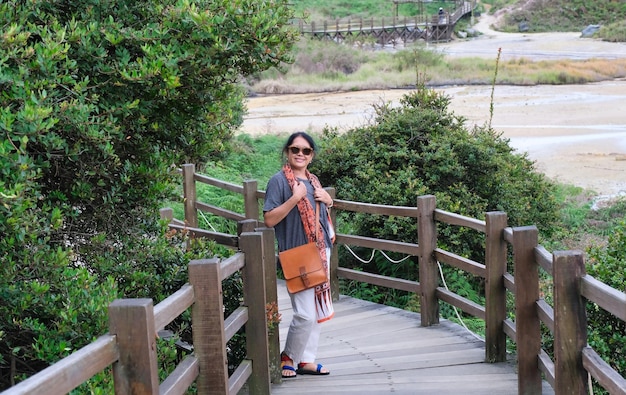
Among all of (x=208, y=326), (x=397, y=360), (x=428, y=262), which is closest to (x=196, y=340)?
(x=208, y=326)

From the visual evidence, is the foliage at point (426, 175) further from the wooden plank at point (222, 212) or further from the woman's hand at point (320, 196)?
the woman's hand at point (320, 196)

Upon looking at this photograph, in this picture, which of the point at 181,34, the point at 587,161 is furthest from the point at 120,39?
the point at 587,161

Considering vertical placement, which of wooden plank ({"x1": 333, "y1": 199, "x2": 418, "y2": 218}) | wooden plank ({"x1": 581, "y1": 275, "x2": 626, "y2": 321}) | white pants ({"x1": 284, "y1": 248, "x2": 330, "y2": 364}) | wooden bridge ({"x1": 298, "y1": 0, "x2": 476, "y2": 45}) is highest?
wooden bridge ({"x1": 298, "y1": 0, "x2": 476, "y2": 45})

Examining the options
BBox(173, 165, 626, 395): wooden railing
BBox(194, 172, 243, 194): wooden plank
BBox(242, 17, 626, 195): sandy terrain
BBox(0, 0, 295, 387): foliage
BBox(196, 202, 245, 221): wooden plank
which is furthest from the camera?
BBox(242, 17, 626, 195): sandy terrain

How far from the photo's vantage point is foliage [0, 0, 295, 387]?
427cm

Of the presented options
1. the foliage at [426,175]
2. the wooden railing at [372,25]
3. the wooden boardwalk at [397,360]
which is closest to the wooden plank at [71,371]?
the wooden boardwalk at [397,360]

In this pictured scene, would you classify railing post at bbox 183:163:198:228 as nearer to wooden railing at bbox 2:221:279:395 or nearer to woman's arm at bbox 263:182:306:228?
wooden railing at bbox 2:221:279:395

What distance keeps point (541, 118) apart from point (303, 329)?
2649 centimetres

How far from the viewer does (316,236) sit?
6.15m

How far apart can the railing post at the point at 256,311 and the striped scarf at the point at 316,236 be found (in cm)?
55

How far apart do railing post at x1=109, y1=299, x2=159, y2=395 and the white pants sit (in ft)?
8.61

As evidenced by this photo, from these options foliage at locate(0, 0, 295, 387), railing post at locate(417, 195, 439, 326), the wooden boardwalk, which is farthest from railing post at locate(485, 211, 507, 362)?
foliage at locate(0, 0, 295, 387)

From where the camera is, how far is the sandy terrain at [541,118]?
21.2 meters

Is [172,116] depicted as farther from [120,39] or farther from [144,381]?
[144,381]
